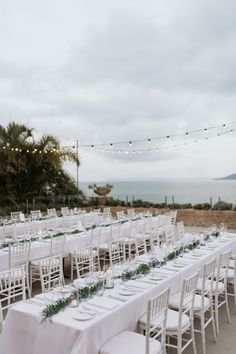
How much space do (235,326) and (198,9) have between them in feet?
19.5

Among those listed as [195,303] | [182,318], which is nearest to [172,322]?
[182,318]

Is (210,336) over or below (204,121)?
below

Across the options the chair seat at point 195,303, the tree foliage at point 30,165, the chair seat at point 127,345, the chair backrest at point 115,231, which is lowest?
the chair seat at point 127,345

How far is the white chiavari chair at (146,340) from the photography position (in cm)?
303

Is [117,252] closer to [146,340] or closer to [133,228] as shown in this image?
[133,228]

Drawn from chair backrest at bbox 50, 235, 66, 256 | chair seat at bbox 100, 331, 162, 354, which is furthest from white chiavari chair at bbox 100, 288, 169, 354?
chair backrest at bbox 50, 235, 66, 256

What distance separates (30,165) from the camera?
15.3m

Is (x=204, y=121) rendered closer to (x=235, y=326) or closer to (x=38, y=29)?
(x=38, y=29)

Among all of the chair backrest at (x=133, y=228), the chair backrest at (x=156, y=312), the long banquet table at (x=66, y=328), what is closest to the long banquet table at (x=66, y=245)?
the chair backrest at (x=133, y=228)

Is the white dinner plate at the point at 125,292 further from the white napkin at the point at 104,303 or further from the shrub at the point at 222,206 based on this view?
the shrub at the point at 222,206

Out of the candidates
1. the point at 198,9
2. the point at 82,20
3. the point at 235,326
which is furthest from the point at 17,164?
the point at 235,326

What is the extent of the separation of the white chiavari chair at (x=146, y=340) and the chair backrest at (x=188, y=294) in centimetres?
22

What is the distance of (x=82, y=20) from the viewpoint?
9258mm

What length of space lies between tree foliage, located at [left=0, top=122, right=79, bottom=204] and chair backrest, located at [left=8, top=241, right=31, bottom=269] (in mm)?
8375
